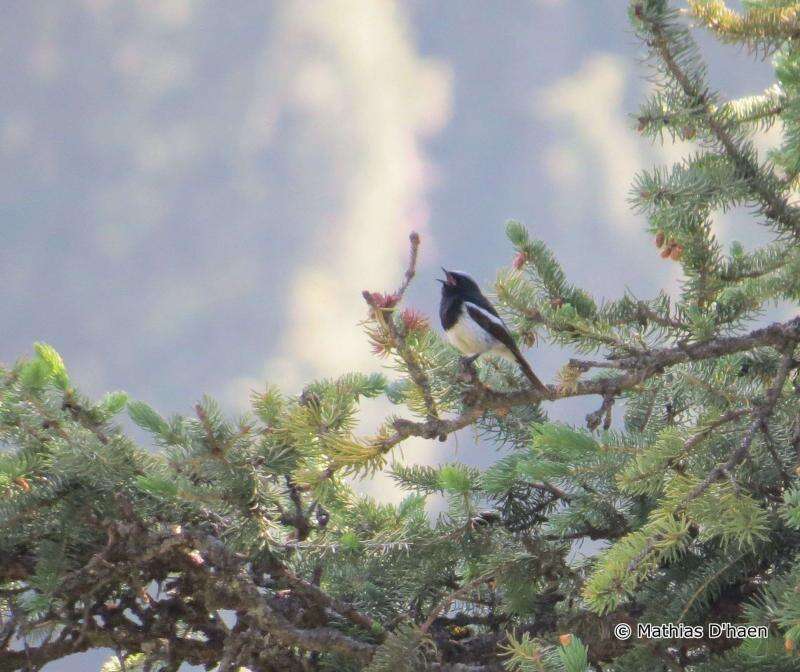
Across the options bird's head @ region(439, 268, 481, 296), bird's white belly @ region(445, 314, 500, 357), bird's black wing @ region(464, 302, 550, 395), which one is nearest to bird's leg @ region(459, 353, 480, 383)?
bird's black wing @ region(464, 302, 550, 395)

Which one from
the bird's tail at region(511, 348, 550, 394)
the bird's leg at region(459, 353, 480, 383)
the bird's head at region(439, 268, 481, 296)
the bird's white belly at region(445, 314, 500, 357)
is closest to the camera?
the bird's leg at region(459, 353, 480, 383)

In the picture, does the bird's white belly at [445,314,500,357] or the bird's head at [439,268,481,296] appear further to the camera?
the bird's head at [439,268,481,296]

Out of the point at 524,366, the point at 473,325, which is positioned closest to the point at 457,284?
the point at 473,325

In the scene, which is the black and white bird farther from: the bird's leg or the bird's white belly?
the bird's leg

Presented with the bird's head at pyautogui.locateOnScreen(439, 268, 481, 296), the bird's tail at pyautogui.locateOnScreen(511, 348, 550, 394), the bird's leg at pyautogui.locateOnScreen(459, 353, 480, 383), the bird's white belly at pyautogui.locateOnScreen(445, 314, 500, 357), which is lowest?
the bird's leg at pyautogui.locateOnScreen(459, 353, 480, 383)

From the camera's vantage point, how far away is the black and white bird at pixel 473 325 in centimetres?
204

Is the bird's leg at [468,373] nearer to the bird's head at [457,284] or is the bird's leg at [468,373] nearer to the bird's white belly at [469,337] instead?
the bird's white belly at [469,337]

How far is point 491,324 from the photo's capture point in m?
2.14

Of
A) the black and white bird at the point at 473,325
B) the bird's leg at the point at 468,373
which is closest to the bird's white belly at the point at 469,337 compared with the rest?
the black and white bird at the point at 473,325

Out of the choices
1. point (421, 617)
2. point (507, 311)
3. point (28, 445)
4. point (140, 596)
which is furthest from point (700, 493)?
point (28, 445)

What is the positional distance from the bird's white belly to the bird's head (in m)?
0.15

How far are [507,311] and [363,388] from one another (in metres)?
0.32

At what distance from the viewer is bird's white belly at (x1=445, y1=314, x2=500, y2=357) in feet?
6.97

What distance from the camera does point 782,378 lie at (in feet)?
4.88
